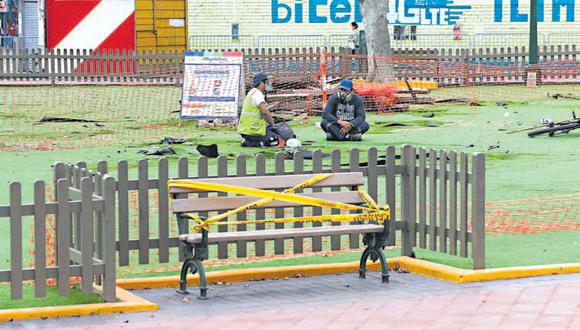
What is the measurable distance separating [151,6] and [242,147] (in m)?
25.2

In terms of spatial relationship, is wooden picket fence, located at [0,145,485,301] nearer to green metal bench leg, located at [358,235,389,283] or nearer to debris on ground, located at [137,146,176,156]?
green metal bench leg, located at [358,235,389,283]

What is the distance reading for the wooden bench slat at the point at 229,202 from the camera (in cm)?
969

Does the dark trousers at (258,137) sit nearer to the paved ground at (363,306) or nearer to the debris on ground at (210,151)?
the debris on ground at (210,151)

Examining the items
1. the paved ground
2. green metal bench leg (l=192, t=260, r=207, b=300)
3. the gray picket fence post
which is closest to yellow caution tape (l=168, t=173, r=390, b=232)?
green metal bench leg (l=192, t=260, r=207, b=300)

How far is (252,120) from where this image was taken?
20766 millimetres

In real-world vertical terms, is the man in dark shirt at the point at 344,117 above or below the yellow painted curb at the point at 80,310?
above

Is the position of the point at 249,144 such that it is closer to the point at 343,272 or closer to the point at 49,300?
the point at 343,272

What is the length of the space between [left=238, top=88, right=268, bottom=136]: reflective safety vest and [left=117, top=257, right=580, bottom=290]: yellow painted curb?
410 inches

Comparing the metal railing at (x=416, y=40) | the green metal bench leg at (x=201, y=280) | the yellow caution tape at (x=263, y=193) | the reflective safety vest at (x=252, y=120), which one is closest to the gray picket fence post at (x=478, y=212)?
the yellow caution tape at (x=263, y=193)

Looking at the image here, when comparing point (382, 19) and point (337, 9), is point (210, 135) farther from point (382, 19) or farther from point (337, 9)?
point (337, 9)

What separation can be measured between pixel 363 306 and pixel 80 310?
2.03 metres

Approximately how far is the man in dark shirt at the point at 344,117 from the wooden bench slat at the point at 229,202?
36.6ft

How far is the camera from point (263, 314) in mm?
8859

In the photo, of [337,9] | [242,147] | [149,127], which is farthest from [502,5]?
[242,147]
